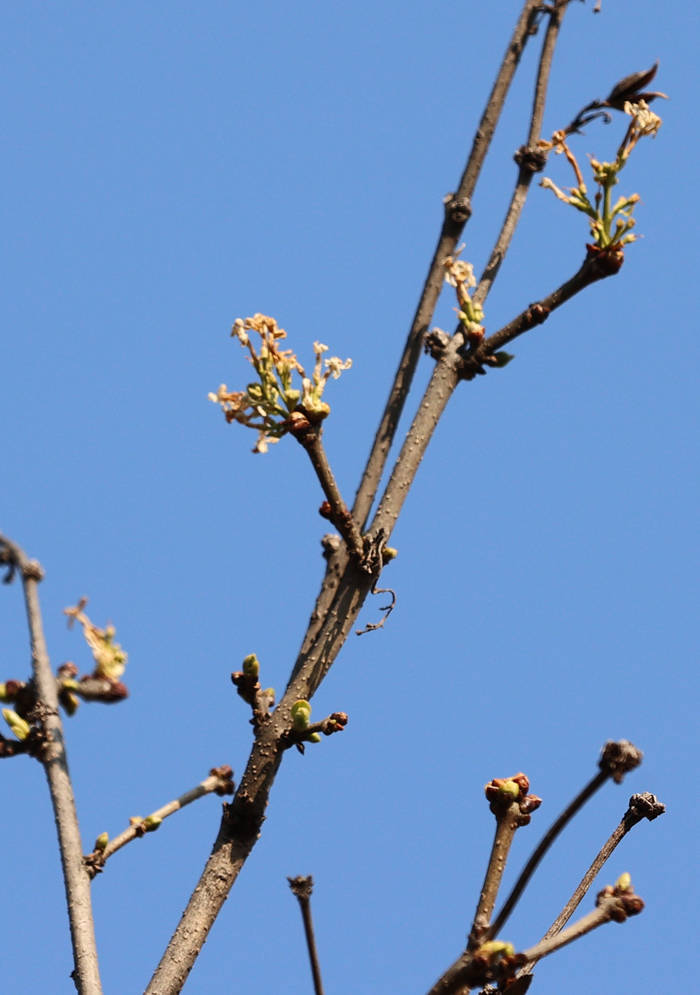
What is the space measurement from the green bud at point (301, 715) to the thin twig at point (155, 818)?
12.4 inches

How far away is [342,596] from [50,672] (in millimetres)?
1153

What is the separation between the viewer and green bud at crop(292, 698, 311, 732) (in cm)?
367

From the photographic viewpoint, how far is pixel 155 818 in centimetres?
362

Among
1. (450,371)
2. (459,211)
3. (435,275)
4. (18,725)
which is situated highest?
(459,211)

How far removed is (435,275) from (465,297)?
0.19 m

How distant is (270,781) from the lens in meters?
3.74

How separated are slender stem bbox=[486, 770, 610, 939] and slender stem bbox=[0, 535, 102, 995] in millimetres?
1096

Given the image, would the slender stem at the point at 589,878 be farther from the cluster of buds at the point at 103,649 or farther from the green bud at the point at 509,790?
the cluster of buds at the point at 103,649

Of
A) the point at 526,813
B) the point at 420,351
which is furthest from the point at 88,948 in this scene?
the point at 420,351

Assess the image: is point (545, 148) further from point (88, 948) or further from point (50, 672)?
point (88, 948)

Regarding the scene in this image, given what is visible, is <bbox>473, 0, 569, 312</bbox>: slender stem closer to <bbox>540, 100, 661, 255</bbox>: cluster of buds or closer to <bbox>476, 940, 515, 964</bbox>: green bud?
<bbox>540, 100, 661, 255</bbox>: cluster of buds

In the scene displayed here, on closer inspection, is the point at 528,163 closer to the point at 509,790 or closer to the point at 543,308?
the point at 543,308

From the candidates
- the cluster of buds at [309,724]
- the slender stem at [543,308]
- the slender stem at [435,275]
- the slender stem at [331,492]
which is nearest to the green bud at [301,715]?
the cluster of buds at [309,724]

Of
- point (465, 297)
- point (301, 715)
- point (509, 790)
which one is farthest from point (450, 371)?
point (509, 790)
